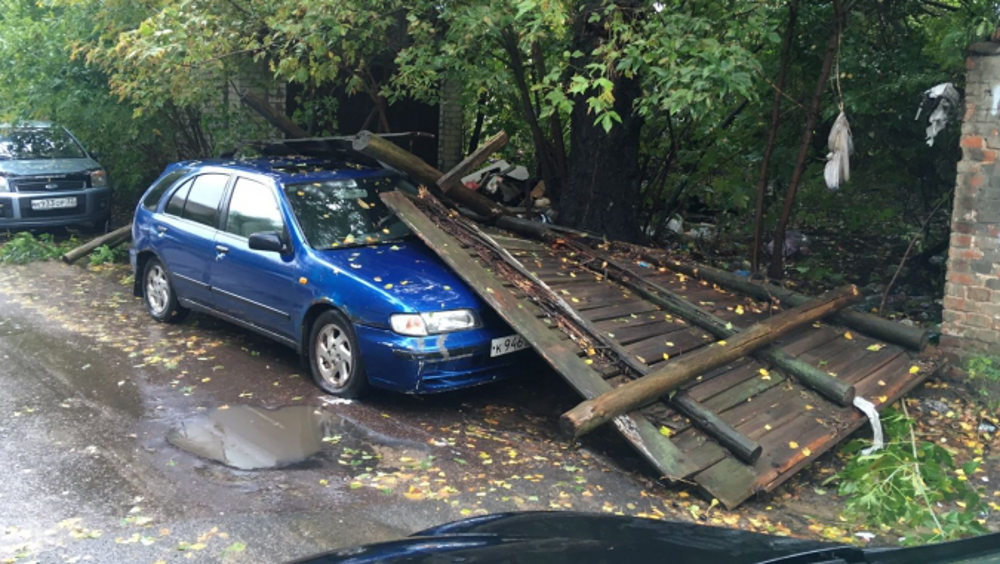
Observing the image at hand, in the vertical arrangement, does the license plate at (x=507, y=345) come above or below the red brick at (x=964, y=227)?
below

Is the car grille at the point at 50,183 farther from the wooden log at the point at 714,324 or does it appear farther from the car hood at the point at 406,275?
the wooden log at the point at 714,324

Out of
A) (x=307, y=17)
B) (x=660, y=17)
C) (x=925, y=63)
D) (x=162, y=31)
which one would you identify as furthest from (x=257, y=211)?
(x=925, y=63)

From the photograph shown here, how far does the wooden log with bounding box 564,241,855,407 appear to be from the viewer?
19.1ft

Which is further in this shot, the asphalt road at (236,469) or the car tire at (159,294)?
→ the car tire at (159,294)

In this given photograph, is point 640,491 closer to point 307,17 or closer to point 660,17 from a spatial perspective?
point 660,17

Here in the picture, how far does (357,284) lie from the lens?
6105 millimetres

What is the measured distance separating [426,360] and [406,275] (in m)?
0.80

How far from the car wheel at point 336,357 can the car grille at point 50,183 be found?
808cm

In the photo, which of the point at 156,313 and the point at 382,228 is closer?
the point at 382,228

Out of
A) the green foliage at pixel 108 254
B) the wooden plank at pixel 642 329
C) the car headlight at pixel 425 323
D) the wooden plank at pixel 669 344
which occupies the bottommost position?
the green foliage at pixel 108 254

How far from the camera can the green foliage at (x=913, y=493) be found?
462cm

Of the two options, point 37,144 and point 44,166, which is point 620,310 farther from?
point 37,144

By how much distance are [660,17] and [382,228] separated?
2.93 meters

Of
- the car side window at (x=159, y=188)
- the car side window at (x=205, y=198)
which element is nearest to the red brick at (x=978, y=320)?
the car side window at (x=205, y=198)
